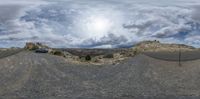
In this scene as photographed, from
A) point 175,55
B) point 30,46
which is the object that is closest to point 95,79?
point 175,55

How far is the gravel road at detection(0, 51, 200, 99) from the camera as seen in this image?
265 feet

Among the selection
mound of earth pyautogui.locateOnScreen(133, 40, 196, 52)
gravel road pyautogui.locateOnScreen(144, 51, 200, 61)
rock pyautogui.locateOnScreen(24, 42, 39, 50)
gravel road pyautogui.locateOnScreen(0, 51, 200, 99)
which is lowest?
gravel road pyautogui.locateOnScreen(0, 51, 200, 99)

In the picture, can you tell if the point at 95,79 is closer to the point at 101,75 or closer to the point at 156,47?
the point at 101,75

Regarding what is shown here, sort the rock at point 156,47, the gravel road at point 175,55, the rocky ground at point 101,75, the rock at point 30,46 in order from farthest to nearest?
the rock at point 30,46 → the rock at point 156,47 → the gravel road at point 175,55 → the rocky ground at point 101,75

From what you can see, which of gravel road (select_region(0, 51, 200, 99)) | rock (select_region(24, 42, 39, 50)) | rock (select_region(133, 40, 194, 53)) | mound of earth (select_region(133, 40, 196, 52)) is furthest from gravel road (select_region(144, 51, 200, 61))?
rock (select_region(24, 42, 39, 50))

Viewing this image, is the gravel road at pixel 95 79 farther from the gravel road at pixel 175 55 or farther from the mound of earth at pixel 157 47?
the mound of earth at pixel 157 47

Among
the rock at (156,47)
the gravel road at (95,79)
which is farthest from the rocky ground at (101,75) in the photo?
the rock at (156,47)

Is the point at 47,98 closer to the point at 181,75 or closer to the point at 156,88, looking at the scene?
the point at 156,88

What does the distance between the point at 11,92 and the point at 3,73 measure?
35.0 feet

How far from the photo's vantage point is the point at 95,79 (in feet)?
292

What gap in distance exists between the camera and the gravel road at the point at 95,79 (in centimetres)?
8088

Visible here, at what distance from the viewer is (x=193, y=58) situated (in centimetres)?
9950

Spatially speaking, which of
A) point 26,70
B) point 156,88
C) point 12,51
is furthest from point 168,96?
point 12,51

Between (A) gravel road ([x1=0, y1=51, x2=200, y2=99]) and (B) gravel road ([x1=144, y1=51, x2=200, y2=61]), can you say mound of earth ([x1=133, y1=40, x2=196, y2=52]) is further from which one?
(A) gravel road ([x1=0, y1=51, x2=200, y2=99])
